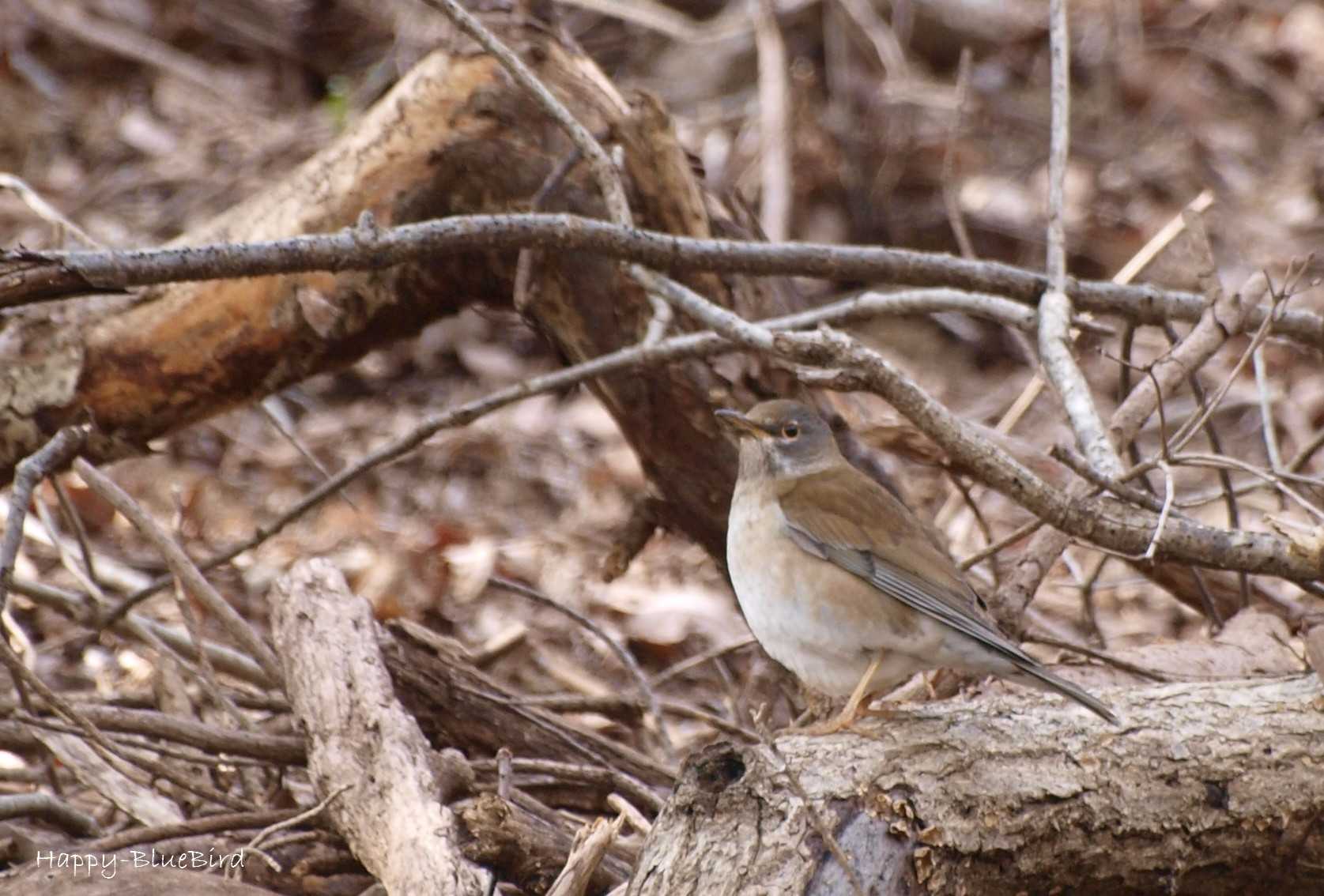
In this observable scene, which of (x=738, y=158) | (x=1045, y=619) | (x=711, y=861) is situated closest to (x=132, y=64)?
(x=738, y=158)

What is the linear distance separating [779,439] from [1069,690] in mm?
1403

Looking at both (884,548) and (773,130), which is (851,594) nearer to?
(884,548)

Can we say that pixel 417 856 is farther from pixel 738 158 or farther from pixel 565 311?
pixel 738 158

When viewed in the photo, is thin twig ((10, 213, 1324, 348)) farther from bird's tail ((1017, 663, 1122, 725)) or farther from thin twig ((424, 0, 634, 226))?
bird's tail ((1017, 663, 1122, 725))

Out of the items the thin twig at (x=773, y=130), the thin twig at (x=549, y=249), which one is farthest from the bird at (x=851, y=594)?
the thin twig at (x=773, y=130)

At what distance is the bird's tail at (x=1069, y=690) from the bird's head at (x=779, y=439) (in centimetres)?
110

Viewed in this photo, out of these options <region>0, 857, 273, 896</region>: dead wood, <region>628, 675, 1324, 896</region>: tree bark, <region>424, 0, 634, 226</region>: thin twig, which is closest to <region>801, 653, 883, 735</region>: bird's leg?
<region>628, 675, 1324, 896</region>: tree bark

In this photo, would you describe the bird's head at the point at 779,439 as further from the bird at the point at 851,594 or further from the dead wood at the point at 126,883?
the dead wood at the point at 126,883

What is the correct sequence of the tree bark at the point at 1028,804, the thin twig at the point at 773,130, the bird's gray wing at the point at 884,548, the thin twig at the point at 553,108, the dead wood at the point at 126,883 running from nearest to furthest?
1. the tree bark at the point at 1028,804
2. the dead wood at the point at 126,883
3. the bird's gray wing at the point at 884,548
4. the thin twig at the point at 553,108
5. the thin twig at the point at 773,130

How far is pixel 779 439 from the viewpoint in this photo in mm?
4695

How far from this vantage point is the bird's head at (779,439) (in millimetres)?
4691

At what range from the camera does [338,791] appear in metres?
3.89

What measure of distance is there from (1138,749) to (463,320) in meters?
6.16

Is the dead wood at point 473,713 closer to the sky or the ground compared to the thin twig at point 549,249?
closer to the ground
